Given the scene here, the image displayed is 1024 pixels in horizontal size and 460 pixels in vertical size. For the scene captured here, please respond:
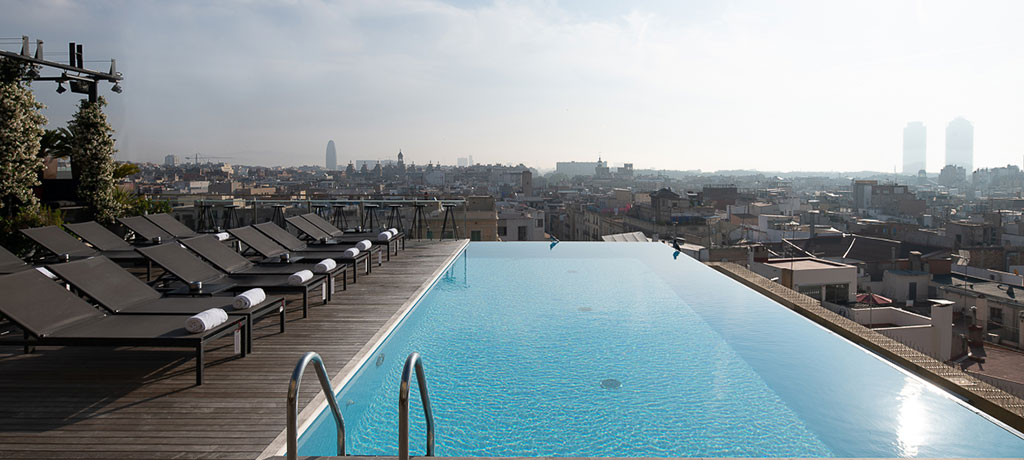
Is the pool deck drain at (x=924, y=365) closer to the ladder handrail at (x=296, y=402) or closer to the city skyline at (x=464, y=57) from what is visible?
the ladder handrail at (x=296, y=402)

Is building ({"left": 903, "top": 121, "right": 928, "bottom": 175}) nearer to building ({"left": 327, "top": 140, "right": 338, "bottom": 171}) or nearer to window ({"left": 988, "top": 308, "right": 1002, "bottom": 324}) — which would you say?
building ({"left": 327, "top": 140, "right": 338, "bottom": 171})

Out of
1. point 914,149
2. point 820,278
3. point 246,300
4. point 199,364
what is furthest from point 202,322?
point 914,149

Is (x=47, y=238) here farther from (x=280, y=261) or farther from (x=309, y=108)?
(x=309, y=108)

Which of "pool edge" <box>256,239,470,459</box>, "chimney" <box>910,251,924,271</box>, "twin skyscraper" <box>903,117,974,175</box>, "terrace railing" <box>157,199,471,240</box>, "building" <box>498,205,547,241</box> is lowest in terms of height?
"chimney" <box>910,251,924,271</box>

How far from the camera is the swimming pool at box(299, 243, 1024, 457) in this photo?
141 inches

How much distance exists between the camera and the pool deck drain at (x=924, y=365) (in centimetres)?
390

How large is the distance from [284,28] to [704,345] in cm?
1257

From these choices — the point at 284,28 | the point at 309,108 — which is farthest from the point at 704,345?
the point at 309,108

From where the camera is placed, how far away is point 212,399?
339cm

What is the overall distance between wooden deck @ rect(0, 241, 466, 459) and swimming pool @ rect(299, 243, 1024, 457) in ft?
1.08

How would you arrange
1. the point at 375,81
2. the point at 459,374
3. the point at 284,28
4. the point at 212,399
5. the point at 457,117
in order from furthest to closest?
the point at 457,117 → the point at 375,81 → the point at 284,28 → the point at 459,374 → the point at 212,399

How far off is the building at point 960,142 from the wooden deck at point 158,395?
20452 centimetres

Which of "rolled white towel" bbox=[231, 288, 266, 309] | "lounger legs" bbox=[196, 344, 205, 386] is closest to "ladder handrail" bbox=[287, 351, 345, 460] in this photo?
"lounger legs" bbox=[196, 344, 205, 386]

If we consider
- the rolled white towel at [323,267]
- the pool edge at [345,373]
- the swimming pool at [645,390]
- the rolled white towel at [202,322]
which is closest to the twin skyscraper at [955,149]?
the swimming pool at [645,390]
